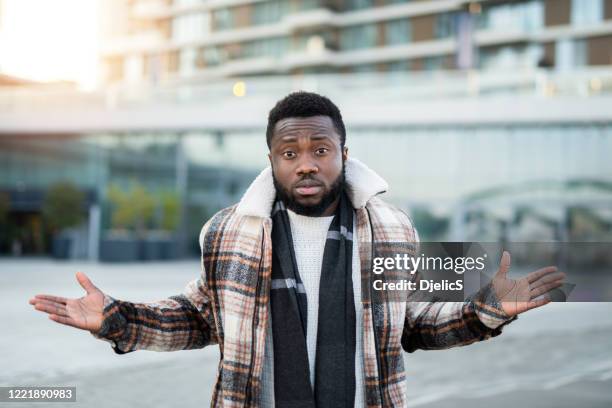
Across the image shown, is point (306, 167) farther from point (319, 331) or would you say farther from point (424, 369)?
point (424, 369)

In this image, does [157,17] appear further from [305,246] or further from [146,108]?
[305,246]

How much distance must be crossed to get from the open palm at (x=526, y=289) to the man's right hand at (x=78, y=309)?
1.28 metres

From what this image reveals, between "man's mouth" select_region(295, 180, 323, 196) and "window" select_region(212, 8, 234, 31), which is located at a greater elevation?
"window" select_region(212, 8, 234, 31)

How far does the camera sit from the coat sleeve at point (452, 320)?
6.50ft

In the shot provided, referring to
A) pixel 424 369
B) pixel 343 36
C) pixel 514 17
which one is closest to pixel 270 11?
pixel 343 36

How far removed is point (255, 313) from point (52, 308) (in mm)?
664

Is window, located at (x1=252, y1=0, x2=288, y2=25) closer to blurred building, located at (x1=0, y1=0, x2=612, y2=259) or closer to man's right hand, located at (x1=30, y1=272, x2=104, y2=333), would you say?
blurred building, located at (x1=0, y1=0, x2=612, y2=259)

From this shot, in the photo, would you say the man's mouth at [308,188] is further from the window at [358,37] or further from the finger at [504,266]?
the window at [358,37]

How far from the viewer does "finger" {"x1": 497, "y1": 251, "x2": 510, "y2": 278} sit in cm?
195


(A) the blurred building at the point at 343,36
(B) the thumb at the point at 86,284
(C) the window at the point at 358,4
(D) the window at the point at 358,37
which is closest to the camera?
(B) the thumb at the point at 86,284

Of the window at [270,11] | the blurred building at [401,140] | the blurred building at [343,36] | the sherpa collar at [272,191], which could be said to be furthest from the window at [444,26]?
the sherpa collar at [272,191]

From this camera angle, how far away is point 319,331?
2.05 m

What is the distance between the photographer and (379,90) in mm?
22984

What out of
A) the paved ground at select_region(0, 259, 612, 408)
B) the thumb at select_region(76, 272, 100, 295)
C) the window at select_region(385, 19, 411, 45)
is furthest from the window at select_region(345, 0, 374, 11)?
the thumb at select_region(76, 272, 100, 295)
